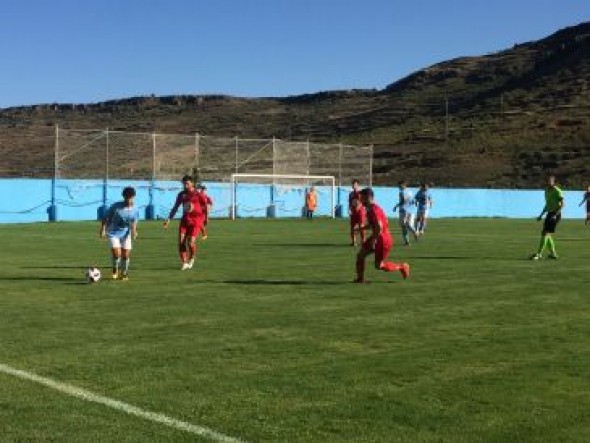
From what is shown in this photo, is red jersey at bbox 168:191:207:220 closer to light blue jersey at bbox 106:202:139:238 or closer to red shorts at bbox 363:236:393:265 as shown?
light blue jersey at bbox 106:202:139:238

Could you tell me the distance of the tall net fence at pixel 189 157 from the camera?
165 ft

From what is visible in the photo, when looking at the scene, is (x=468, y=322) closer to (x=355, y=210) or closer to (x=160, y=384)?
(x=160, y=384)

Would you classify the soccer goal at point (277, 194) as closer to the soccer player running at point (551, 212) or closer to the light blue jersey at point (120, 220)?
the soccer player running at point (551, 212)

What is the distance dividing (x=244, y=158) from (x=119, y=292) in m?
46.1

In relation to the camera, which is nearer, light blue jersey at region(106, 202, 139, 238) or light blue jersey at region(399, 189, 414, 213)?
light blue jersey at region(106, 202, 139, 238)

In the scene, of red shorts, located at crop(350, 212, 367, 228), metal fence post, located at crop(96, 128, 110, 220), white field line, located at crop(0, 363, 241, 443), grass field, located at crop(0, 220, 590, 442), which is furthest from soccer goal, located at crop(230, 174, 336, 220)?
white field line, located at crop(0, 363, 241, 443)

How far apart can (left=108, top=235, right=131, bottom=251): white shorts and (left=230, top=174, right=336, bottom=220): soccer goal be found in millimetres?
36054

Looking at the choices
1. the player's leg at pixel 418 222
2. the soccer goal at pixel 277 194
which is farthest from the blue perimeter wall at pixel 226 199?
the player's leg at pixel 418 222

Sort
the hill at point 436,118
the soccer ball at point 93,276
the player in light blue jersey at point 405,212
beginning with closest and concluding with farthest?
1. the soccer ball at point 93,276
2. the player in light blue jersey at point 405,212
3. the hill at point 436,118

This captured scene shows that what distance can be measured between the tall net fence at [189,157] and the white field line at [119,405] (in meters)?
40.0

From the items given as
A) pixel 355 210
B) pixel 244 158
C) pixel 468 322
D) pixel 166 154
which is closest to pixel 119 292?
pixel 468 322

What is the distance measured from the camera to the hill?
10150 centimetres

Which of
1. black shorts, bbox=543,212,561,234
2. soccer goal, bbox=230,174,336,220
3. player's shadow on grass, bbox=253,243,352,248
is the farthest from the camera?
soccer goal, bbox=230,174,336,220

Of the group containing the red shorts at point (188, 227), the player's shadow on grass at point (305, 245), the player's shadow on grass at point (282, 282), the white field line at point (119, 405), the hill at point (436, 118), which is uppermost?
the hill at point (436, 118)
